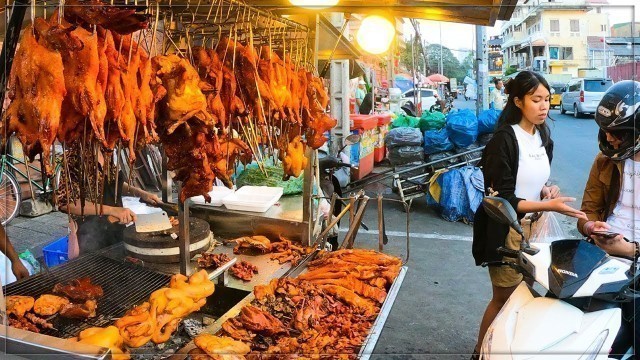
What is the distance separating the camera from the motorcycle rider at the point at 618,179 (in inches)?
112

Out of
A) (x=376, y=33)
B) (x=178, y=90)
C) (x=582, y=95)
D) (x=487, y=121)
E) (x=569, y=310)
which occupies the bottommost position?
(x=569, y=310)

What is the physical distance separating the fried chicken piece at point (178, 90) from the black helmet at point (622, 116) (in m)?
2.59

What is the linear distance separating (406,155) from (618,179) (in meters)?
6.18

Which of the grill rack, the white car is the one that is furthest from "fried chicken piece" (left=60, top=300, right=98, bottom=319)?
the white car

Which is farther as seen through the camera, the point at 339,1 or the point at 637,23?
the point at 339,1

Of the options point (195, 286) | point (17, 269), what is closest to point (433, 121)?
point (195, 286)

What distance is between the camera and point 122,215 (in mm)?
4039

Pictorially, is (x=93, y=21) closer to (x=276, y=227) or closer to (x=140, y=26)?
(x=140, y=26)

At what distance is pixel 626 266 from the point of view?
2379 millimetres

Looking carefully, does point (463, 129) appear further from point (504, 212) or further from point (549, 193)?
point (504, 212)

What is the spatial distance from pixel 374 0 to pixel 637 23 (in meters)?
1.86


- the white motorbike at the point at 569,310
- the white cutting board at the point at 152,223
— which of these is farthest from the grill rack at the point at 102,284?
the white motorbike at the point at 569,310

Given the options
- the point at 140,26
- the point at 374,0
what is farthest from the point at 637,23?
the point at 140,26

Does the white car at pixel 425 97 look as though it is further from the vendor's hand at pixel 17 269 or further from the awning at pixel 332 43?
the vendor's hand at pixel 17 269
